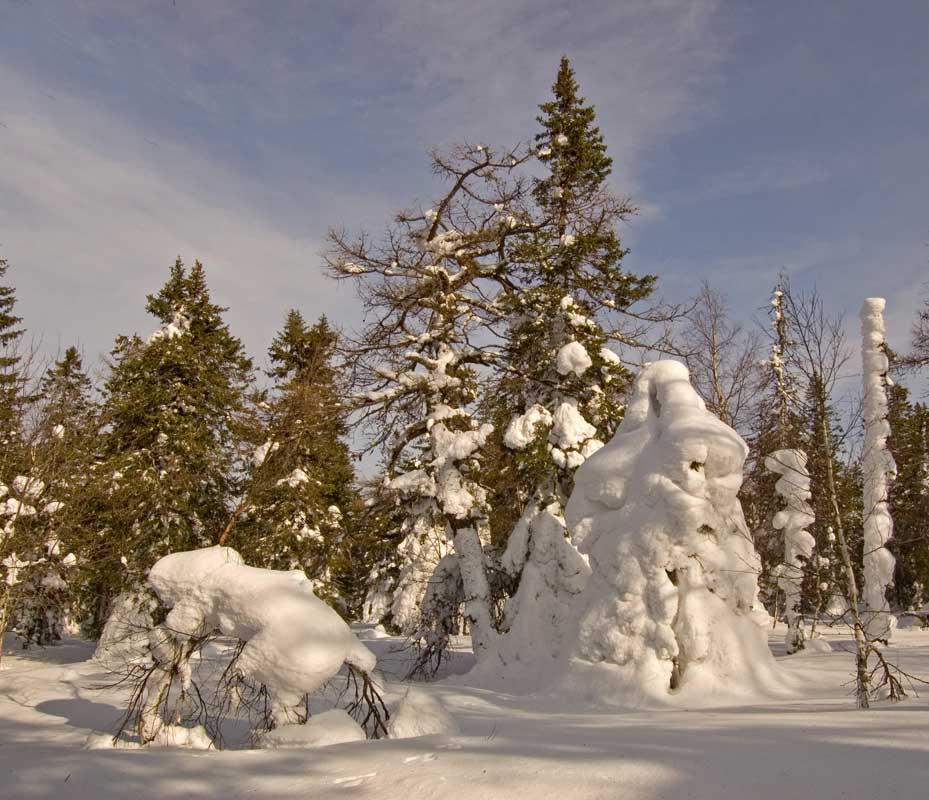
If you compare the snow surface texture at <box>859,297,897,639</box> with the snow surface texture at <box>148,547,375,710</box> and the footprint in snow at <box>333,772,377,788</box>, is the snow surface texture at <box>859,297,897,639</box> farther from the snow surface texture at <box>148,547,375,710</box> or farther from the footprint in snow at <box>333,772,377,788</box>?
the footprint in snow at <box>333,772,377,788</box>

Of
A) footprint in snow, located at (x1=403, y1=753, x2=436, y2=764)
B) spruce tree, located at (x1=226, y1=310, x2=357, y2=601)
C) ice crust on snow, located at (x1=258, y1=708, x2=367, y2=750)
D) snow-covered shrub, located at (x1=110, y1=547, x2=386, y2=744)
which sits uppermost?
spruce tree, located at (x1=226, y1=310, x2=357, y2=601)

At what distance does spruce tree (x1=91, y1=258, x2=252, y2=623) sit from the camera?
69.3 feet

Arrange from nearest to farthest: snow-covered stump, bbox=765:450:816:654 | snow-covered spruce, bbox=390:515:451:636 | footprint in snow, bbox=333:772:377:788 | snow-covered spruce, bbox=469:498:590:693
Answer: footprint in snow, bbox=333:772:377:788 < snow-covered spruce, bbox=469:498:590:693 < snow-covered stump, bbox=765:450:816:654 < snow-covered spruce, bbox=390:515:451:636

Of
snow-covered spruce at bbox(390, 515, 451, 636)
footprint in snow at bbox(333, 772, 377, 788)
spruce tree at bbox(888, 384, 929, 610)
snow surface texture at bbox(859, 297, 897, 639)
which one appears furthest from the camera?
spruce tree at bbox(888, 384, 929, 610)

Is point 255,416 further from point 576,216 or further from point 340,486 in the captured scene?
point 576,216

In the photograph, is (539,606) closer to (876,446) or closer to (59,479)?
(876,446)

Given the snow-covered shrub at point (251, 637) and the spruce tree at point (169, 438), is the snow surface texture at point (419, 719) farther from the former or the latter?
the spruce tree at point (169, 438)

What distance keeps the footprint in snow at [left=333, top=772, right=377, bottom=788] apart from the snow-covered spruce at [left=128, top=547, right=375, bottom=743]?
1.73 m

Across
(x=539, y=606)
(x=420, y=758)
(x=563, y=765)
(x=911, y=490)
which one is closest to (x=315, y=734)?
(x=420, y=758)

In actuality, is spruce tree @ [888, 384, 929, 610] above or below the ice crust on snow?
above

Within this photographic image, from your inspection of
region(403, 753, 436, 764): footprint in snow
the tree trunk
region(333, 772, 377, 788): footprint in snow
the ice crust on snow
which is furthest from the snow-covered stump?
region(333, 772, 377, 788): footprint in snow

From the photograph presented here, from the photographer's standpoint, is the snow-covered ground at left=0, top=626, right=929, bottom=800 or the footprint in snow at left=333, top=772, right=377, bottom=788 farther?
the footprint in snow at left=333, top=772, right=377, bottom=788

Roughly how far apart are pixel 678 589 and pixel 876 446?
30.8ft

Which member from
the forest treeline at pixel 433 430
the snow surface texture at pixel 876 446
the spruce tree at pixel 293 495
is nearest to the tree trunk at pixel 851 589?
the forest treeline at pixel 433 430
